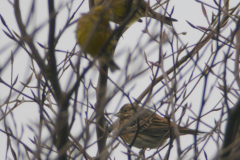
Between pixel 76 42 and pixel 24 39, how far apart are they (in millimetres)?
1877

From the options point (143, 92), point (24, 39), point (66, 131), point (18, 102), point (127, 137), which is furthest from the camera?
point (127, 137)

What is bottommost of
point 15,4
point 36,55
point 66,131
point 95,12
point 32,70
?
point 66,131

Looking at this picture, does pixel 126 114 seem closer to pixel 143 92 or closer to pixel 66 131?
pixel 143 92

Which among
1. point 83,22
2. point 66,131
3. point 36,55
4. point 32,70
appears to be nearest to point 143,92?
point 83,22

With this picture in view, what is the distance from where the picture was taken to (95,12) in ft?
12.6

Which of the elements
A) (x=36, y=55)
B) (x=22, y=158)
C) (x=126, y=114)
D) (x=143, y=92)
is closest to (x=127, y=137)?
(x=126, y=114)

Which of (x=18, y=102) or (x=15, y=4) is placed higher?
(x=18, y=102)

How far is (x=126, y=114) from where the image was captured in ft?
20.4

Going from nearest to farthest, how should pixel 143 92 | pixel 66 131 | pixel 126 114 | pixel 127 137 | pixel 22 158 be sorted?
pixel 66 131, pixel 22 158, pixel 143 92, pixel 127 137, pixel 126 114

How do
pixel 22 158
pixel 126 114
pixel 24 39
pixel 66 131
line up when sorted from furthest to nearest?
pixel 126 114, pixel 22 158, pixel 66 131, pixel 24 39

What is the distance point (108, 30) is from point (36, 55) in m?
1.96

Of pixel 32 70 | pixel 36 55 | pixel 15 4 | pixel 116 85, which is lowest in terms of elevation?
pixel 116 85

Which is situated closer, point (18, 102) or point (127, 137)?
point (18, 102)

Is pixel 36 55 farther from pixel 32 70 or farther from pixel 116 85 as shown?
pixel 32 70
